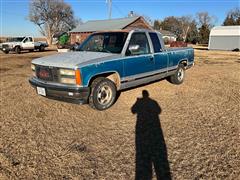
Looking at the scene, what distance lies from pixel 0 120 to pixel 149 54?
406 cm

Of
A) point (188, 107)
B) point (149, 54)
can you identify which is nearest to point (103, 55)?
point (149, 54)

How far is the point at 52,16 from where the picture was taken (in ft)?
208

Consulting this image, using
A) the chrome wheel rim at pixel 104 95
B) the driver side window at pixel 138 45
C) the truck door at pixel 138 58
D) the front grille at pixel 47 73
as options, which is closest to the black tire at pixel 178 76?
the truck door at pixel 138 58

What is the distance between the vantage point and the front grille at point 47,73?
532cm

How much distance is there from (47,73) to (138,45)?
96.1 inches

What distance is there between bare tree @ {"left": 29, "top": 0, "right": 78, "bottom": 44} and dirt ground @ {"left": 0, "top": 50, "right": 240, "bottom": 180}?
60.9 m

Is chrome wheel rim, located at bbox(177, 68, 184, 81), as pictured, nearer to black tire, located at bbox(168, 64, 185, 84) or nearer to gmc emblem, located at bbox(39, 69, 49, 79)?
black tire, located at bbox(168, 64, 185, 84)

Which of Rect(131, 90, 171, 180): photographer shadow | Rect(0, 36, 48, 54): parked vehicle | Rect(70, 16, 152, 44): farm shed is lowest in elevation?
Rect(131, 90, 171, 180): photographer shadow

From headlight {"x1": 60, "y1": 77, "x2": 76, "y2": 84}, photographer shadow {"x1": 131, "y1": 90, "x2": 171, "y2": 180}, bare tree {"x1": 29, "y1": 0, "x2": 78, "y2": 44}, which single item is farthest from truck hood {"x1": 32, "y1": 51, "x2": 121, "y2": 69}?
bare tree {"x1": 29, "y1": 0, "x2": 78, "y2": 44}

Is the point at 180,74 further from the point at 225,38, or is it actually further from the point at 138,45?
the point at 225,38

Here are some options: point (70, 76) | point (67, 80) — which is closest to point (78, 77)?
point (70, 76)

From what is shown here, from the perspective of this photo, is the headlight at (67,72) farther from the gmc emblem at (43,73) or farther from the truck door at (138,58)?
the truck door at (138,58)

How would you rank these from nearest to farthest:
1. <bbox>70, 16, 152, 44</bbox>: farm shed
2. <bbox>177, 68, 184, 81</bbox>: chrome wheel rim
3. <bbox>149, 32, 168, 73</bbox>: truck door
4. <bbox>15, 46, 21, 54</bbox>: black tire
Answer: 1. <bbox>149, 32, 168, 73</bbox>: truck door
2. <bbox>177, 68, 184, 81</bbox>: chrome wheel rim
3. <bbox>15, 46, 21, 54</bbox>: black tire
4. <bbox>70, 16, 152, 44</bbox>: farm shed

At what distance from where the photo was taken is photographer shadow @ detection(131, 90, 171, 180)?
3.27 meters
